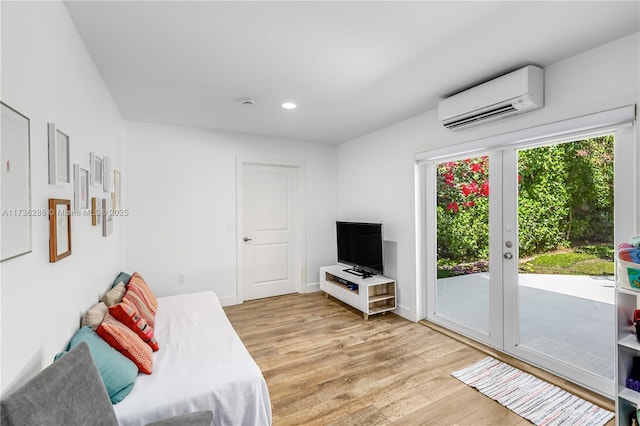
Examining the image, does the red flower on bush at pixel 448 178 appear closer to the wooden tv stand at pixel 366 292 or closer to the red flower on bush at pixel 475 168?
the red flower on bush at pixel 475 168

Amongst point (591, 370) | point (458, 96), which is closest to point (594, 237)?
point (591, 370)

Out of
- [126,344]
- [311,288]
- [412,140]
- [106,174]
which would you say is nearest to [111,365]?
[126,344]

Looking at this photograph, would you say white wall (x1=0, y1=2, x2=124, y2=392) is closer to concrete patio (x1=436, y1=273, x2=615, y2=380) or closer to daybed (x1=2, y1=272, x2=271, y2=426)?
daybed (x1=2, y1=272, x2=271, y2=426)

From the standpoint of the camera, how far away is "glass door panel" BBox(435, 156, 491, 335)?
3045 mm

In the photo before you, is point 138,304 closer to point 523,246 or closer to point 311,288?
point 311,288

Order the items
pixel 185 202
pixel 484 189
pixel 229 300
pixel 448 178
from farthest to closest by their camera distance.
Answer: pixel 229 300, pixel 185 202, pixel 448 178, pixel 484 189

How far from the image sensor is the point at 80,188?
1.81 metres

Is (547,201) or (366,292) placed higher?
(547,201)

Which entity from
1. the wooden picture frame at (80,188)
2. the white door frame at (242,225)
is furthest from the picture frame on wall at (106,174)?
the white door frame at (242,225)

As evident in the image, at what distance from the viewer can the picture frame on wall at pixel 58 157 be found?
136 cm

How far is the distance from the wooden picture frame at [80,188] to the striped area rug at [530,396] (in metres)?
2.89

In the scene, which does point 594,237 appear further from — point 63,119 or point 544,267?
point 63,119

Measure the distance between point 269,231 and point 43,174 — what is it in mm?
3451

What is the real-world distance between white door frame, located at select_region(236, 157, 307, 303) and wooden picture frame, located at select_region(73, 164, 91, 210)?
2.39 metres
